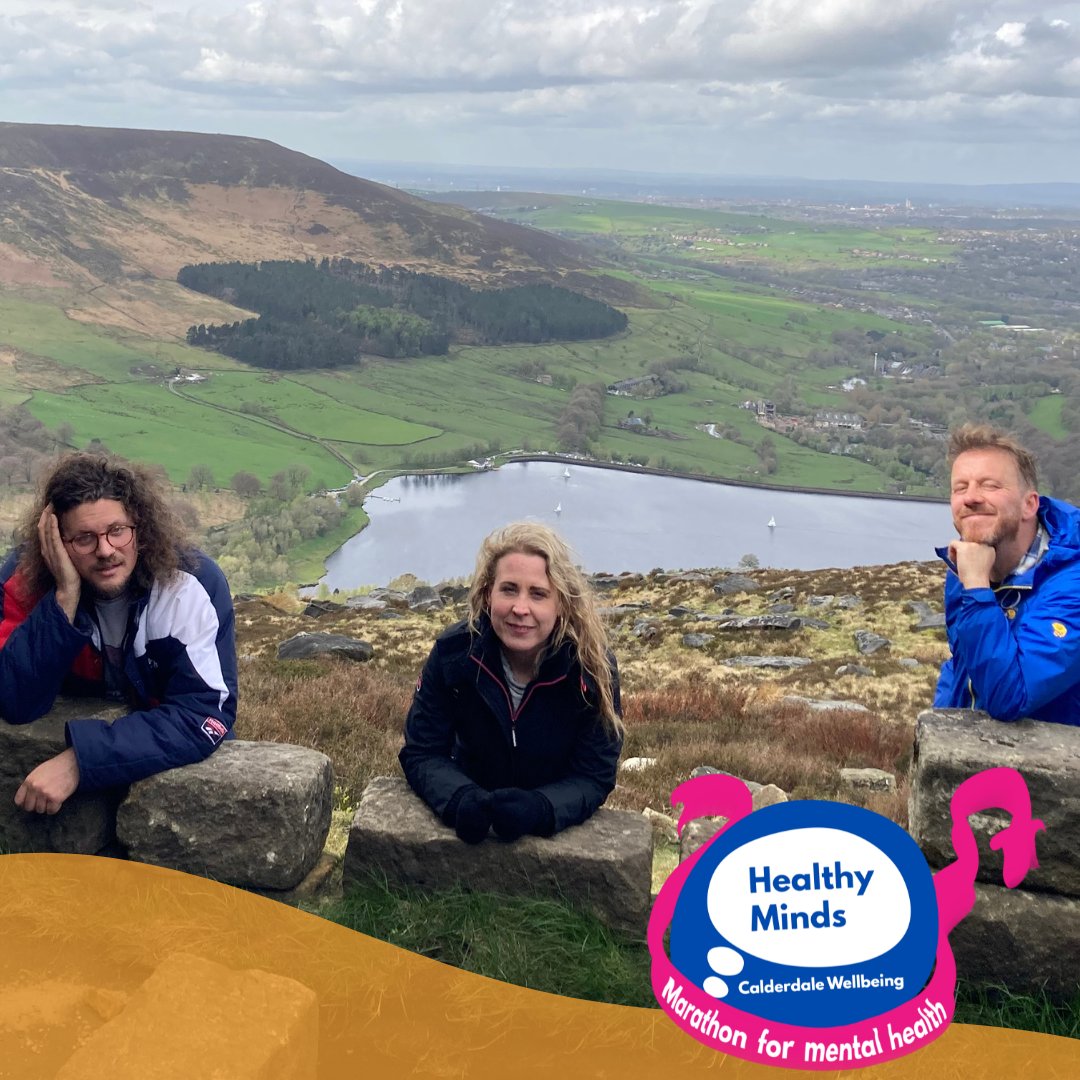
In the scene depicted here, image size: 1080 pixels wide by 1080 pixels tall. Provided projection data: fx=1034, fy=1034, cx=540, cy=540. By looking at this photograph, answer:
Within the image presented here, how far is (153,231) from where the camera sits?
178 metres

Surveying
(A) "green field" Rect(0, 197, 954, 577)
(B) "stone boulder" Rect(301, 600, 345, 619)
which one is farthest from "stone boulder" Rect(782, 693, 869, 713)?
(A) "green field" Rect(0, 197, 954, 577)

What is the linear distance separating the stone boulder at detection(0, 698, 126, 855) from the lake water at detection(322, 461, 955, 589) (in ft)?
201

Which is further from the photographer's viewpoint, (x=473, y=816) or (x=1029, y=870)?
(x=473, y=816)

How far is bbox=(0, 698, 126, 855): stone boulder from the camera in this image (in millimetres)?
4359

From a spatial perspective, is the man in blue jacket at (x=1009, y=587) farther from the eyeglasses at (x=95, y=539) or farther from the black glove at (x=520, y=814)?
the eyeglasses at (x=95, y=539)

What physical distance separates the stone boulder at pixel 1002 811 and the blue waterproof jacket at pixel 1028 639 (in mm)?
158

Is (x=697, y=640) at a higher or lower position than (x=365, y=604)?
higher

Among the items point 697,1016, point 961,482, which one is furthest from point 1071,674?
point 697,1016

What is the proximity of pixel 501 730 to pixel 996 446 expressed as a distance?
2381 millimetres

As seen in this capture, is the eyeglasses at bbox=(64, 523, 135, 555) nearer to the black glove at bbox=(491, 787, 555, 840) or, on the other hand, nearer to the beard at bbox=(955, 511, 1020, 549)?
the black glove at bbox=(491, 787, 555, 840)

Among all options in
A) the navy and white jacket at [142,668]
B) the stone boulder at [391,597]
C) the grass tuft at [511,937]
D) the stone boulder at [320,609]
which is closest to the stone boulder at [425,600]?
the stone boulder at [391,597]

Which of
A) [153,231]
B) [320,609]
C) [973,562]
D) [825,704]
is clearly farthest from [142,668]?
[153,231]

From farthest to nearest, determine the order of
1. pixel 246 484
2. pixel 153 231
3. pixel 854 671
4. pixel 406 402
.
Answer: pixel 153 231
pixel 406 402
pixel 246 484
pixel 854 671

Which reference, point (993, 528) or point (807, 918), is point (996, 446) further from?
point (807, 918)
